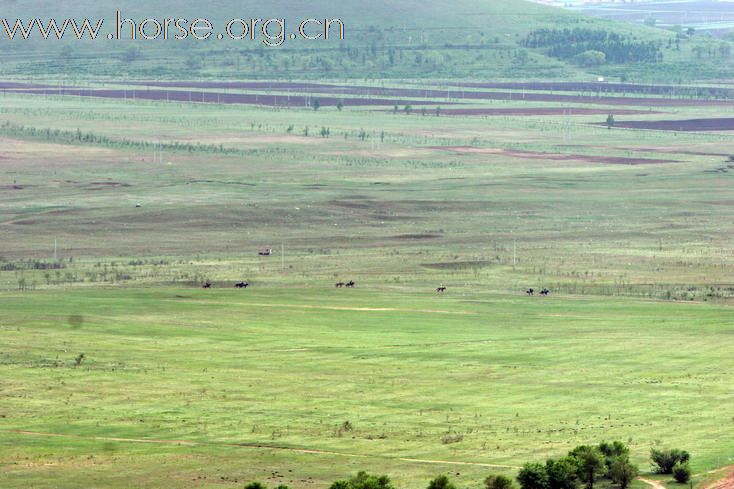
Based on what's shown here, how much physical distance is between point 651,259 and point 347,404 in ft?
171

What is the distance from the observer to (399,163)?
555ft

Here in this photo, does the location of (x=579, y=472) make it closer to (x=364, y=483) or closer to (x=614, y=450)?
(x=614, y=450)

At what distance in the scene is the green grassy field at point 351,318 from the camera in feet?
172

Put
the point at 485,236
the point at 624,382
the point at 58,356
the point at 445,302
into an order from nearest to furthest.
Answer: the point at 624,382
the point at 58,356
the point at 445,302
the point at 485,236

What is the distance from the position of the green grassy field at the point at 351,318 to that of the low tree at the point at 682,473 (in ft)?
4.28

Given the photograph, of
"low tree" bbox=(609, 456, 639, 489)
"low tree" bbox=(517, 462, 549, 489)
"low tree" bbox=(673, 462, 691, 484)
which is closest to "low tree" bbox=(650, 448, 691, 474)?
"low tree" bbox=(673, 462, 691, 484)

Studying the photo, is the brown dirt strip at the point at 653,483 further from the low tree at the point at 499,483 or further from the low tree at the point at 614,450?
the low tree at the point at 499,483

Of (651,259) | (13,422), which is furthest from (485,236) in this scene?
(13,422)

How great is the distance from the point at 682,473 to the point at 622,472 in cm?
210

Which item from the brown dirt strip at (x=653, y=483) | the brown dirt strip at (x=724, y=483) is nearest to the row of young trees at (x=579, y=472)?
the brown dirt strip at (x=653, y=483)

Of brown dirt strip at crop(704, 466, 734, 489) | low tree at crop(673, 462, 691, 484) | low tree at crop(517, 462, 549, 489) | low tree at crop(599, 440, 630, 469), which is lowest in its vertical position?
brown dirt strip at crop(704, 466, 734, 489)

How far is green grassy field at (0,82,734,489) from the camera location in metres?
52.3

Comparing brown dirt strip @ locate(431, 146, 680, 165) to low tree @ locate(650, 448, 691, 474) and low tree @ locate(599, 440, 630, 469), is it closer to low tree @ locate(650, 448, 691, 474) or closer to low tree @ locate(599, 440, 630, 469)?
low tree @ locate(650, 448, 691, 474)

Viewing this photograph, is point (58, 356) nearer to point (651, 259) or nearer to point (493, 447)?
point (493, 447)
